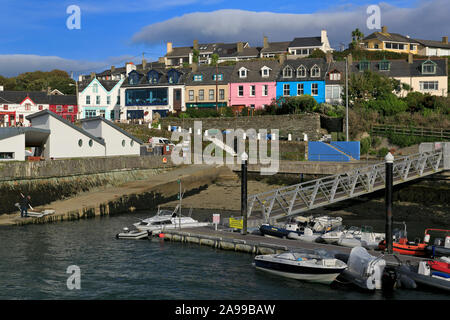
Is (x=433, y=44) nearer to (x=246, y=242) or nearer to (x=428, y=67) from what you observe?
(x=428, y=67)

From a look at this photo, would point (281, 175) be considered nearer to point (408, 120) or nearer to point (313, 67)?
point (408, 120)

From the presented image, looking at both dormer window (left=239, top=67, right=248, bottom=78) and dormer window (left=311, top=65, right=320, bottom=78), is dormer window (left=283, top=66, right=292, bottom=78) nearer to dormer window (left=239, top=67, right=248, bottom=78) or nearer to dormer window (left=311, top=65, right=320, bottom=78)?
dormer window (left=311, top=65, right=320, bottom=78)

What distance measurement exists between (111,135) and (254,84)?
99.9 ft

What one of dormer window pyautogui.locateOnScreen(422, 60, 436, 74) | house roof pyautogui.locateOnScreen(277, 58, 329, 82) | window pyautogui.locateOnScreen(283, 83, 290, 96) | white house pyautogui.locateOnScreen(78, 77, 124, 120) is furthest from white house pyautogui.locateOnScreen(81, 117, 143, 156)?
dormer window pyautogui.locateOnScreen(422, 60, 436, 74)

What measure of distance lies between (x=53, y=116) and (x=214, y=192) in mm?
17295

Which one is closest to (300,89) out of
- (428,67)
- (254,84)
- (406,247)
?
(254,84)

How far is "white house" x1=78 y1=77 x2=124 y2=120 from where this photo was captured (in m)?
92.0

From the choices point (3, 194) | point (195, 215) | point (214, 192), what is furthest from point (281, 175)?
point (3, 194)

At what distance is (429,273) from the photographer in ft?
82.2

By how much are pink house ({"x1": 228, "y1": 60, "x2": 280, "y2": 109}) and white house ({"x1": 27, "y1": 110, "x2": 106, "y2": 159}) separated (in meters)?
32.7

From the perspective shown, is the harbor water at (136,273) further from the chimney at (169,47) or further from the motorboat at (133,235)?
the chimney at (169,47)

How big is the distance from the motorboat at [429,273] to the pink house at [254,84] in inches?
2145

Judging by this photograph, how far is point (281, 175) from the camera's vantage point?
52938 millimetres

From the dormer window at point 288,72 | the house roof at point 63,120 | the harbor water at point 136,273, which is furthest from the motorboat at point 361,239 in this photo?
the dormer window at point 288,72
